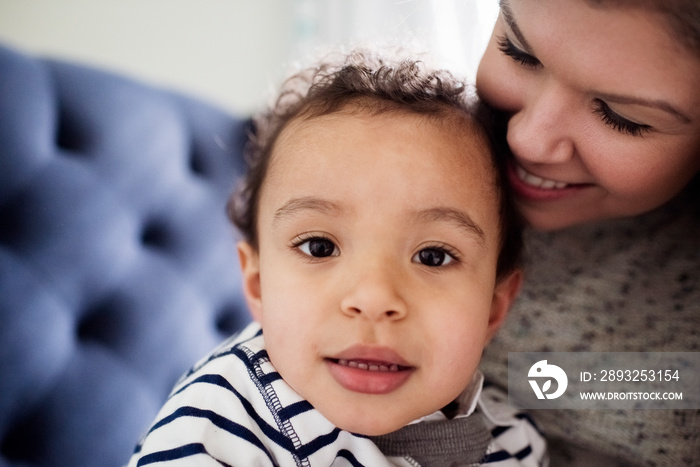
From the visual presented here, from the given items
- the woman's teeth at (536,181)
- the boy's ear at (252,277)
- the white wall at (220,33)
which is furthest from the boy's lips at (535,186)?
the boy's ear at (252,277)

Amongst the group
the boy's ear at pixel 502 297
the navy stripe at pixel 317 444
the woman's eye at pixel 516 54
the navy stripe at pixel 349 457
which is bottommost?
the navy stripe at pixel 349 457

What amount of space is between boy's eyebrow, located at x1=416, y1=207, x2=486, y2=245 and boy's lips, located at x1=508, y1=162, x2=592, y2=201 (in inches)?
8.1

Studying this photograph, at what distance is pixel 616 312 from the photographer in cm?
108

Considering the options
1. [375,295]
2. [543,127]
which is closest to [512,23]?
[543,127]

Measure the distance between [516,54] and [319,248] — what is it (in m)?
0.46

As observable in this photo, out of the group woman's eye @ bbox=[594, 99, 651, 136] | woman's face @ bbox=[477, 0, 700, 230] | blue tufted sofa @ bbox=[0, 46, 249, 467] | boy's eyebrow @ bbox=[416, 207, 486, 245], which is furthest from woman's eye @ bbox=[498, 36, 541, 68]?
blue tufted sofa @ bbox=[0, 46, 249, 467]

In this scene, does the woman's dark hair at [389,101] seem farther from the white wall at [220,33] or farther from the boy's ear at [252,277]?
the white wall at [220,33]

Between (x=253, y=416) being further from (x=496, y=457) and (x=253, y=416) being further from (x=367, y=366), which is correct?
(x=496, y=457)

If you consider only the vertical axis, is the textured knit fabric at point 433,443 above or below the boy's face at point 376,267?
below

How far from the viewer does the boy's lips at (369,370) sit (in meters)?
0.74

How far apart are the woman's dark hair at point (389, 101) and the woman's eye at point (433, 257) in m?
0.16

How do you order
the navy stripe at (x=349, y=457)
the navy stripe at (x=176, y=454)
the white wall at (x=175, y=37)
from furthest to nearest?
the white wall at (x=175, y=37) → the navy stripe at (x=349, y=457) → the navy stripe at (x=176, y=454)

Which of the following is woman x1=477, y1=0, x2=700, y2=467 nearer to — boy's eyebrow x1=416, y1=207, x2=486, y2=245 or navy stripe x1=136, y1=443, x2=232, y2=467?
boy's eyebrow x1=416, y1=207, x2=486, y2=245

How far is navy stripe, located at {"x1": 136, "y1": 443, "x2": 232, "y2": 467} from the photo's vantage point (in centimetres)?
71
